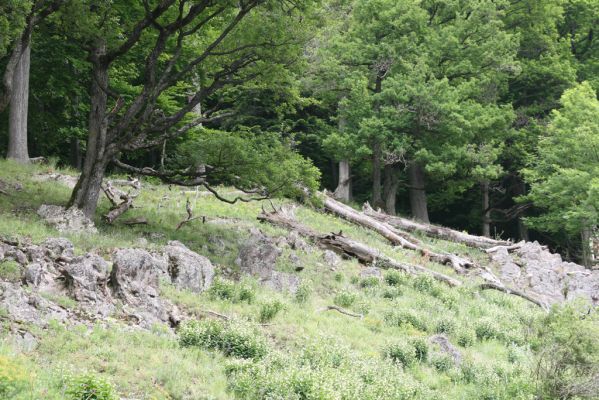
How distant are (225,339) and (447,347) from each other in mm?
5116

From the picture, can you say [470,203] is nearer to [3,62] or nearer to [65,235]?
[3,62]

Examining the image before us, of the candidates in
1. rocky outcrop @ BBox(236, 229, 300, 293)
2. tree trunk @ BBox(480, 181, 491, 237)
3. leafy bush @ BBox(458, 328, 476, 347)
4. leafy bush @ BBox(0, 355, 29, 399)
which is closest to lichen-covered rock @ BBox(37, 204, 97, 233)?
rocky outcrop @ BBox(236, 229, 300, 293)

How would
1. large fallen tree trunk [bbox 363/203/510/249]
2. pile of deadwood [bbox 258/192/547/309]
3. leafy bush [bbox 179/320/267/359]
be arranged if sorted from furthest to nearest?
large fallen tree trunk [bbox 363/203/510/249]
pile of deadwood [bbox 258/192/547/309]
leafy bush [bbox 179/320/267/359]

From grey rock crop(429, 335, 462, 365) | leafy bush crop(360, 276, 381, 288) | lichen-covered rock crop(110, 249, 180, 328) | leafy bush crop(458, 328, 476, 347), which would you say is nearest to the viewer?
lichen-covered rock crop(110, 249, 180, 328)

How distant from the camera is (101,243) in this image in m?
12.6

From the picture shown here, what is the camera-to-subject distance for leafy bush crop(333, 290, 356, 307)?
1409 cm

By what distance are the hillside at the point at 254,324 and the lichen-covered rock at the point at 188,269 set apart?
0.14 ft

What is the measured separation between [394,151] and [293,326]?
16.6 meters

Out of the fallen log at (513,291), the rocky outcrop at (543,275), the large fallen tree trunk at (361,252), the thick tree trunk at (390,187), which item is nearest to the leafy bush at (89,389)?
the large fallen tree trunk at (361,252)

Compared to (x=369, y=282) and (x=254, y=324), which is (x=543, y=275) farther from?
(x=254, y=324)

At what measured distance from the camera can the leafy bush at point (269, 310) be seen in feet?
37.7

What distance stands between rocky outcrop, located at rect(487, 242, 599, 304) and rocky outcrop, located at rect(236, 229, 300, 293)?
9245 millimetres

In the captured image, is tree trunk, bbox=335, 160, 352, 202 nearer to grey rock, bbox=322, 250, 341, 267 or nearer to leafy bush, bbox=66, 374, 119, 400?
grey rock, bbox=322, 250, 341, 267

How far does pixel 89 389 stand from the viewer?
21.0 feet
